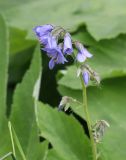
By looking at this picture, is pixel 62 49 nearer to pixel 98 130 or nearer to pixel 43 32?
pixel 43 32

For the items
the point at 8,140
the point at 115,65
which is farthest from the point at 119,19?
the point at 8,140

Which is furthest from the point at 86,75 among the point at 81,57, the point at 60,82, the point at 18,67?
the point at 18,67

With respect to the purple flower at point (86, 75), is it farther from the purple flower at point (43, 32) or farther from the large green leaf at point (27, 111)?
the large green leaf at point (27, 111)

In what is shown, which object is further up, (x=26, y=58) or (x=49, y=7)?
(x=49, y=7)

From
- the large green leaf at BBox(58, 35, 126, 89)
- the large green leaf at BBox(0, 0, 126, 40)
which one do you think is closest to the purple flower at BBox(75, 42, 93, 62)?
the large green leaf at BBox(58, 35, 126, 89)

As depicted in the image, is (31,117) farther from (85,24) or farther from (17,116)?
(85,24)

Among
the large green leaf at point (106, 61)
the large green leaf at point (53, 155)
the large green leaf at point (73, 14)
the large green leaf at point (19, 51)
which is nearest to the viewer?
the large green leaf at point (53, 155)

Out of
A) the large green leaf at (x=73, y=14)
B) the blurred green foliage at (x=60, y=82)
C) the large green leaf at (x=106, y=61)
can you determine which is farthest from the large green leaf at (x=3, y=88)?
the large green leaf at (x=73, y=14)
